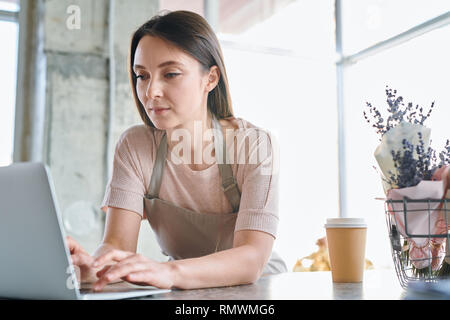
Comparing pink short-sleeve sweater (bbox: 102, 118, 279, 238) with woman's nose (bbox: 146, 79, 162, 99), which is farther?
woman's nose (bbox: 146, 79, 162, 99)

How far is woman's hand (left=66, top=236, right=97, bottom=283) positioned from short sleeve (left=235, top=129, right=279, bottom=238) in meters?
0.34

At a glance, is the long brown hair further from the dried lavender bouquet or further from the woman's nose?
the dried lavender bouquet

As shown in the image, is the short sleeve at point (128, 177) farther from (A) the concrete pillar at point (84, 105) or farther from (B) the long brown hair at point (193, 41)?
(A) the concrete pillar at point (84, 105)

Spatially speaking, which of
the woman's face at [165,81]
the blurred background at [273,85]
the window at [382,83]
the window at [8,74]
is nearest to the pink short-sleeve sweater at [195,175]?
the woman's face at [165,81]

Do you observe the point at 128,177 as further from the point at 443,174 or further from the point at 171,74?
the point at 443,174

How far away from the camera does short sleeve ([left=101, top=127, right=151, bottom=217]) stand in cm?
127

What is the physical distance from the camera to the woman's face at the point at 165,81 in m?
1.29

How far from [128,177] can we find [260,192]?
14.5 inches

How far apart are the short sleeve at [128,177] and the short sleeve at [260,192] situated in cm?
28

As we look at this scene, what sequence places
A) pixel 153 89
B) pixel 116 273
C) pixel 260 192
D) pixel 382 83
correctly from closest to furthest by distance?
pixel 116 273 < pixel 260 192 < pixel 153 89 < pixel 382 83

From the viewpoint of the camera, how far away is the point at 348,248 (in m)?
0.98

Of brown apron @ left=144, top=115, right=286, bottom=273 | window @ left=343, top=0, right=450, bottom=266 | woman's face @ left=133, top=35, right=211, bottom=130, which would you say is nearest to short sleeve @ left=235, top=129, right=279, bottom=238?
brown apron @ left=144, top=115, right=286, bottom=273

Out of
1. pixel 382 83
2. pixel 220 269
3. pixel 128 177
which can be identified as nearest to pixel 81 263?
pixel 220 269
